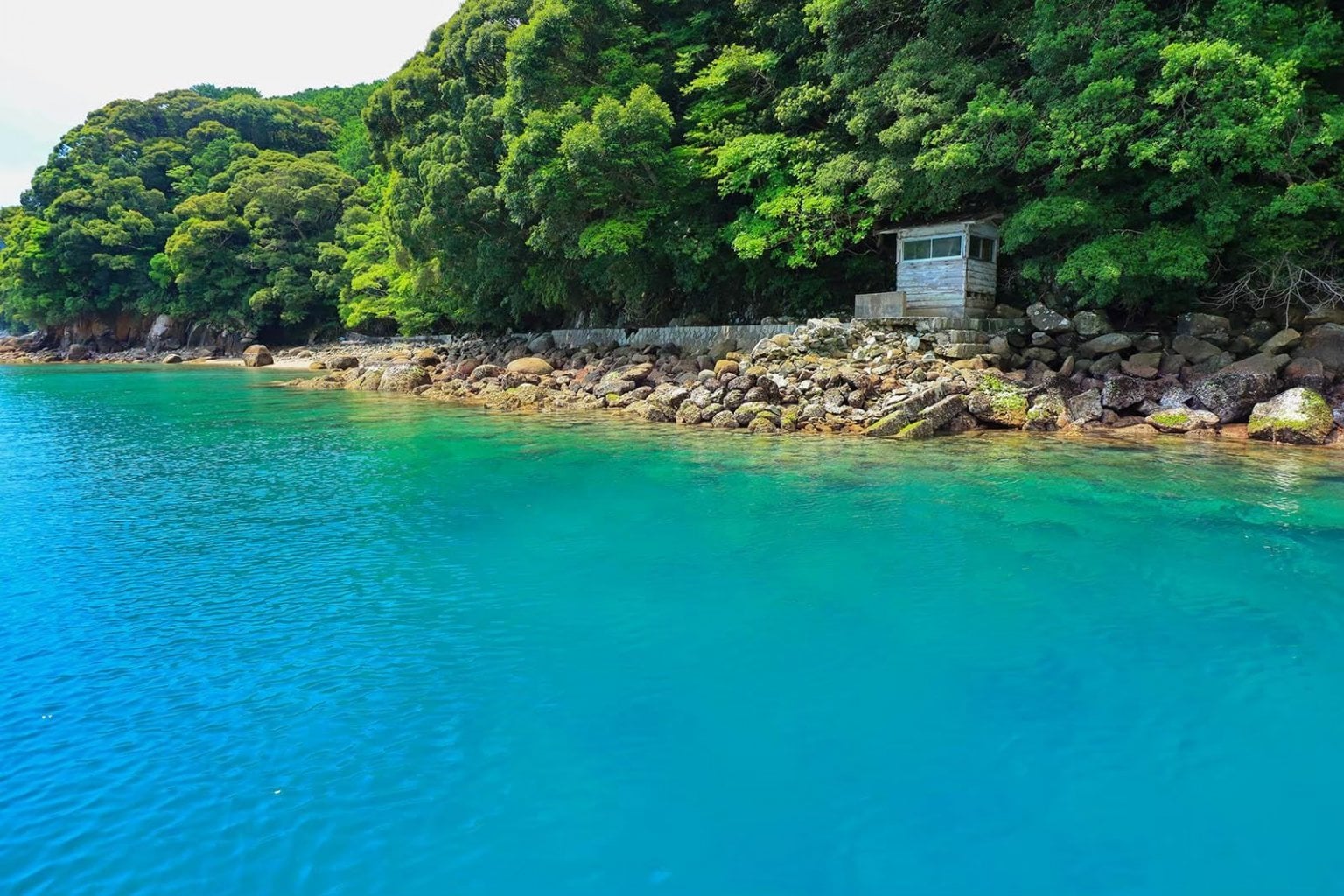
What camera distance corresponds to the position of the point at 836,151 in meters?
21.8

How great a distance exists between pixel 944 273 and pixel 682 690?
17503 mm

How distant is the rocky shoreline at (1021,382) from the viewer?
15.9 m

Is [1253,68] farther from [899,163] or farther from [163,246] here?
[163,246]

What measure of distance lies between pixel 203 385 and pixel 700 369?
26.2 m

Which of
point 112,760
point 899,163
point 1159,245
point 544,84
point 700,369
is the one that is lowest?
point 112,760

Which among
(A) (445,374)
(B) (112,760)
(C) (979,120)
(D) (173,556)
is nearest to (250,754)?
(B) (112,760)

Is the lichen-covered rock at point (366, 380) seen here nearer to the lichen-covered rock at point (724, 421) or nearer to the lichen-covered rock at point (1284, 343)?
the lichen-covered rock at point (724, 421)

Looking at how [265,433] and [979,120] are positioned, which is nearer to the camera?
[979,120]

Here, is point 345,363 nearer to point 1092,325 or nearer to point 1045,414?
point 1045,414

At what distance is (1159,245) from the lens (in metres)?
16.3

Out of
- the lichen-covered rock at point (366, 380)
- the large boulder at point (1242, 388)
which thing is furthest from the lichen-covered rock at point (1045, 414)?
the lichen-covered rock at point (366, 380)

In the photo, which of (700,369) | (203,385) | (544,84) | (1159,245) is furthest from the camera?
(203,385)

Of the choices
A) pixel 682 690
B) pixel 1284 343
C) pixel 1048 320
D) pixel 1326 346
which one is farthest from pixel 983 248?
pixel 682 690

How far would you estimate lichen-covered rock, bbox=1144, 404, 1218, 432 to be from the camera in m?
15.9
